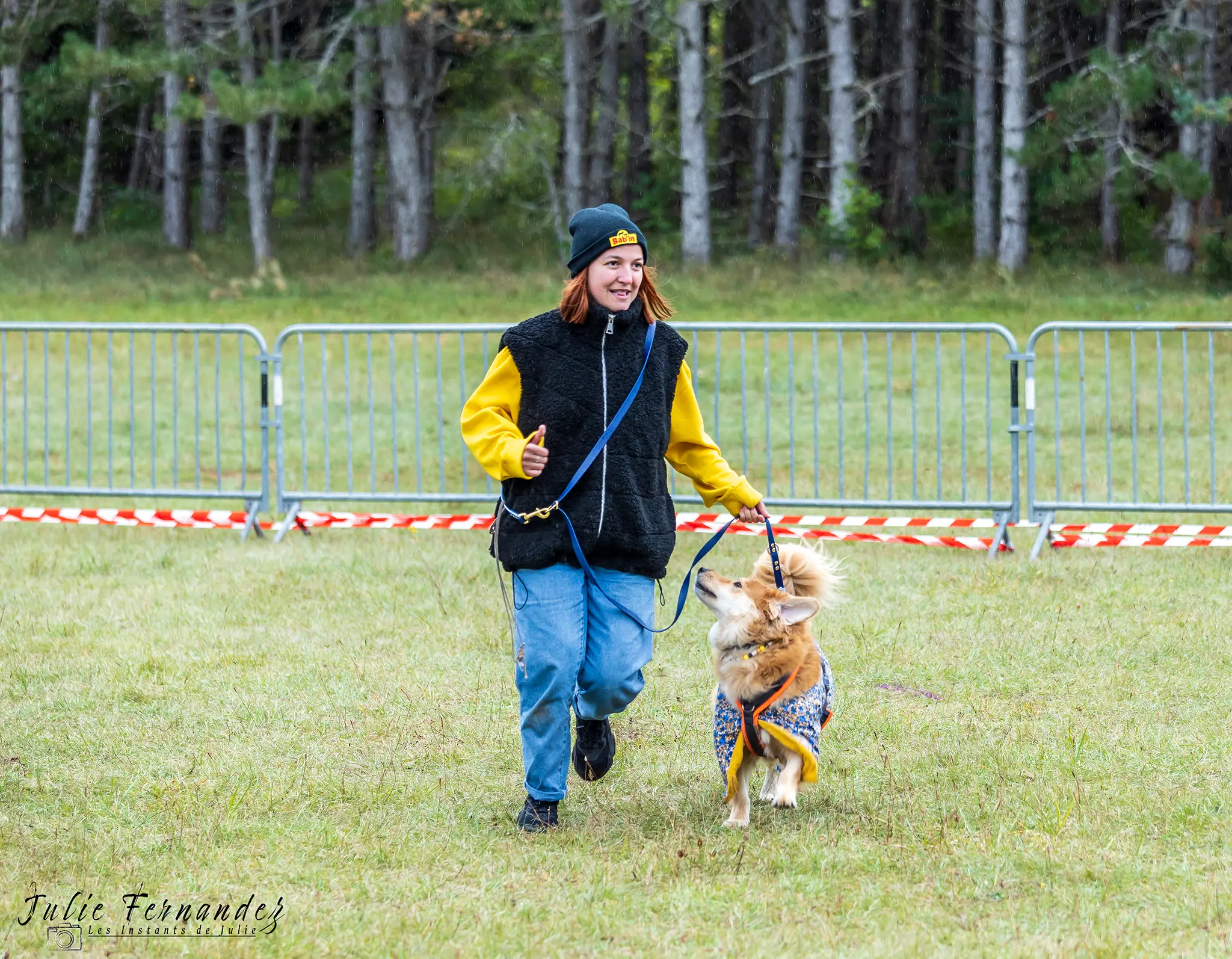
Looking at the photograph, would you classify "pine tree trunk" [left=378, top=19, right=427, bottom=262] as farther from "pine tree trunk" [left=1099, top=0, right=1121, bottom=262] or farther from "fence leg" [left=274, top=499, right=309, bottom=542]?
"fence leg" [left=274, top=499, right=309, bottom=542]

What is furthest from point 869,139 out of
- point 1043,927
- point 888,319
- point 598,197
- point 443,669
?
point 1043,927

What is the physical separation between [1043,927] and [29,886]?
272 centimetres

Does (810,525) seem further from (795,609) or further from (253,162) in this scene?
(253,162)

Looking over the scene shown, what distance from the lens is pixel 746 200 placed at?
41.2 m

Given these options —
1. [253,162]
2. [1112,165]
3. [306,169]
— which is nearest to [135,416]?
[253,162]

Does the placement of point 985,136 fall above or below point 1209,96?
below

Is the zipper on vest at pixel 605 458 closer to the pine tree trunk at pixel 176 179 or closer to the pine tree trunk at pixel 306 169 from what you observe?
the pine tree trunk at pixel 176 179

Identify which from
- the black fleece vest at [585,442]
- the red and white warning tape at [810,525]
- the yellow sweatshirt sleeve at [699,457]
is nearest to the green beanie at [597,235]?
the black fleece vest at [585,442]

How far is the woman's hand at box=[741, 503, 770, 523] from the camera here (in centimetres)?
490

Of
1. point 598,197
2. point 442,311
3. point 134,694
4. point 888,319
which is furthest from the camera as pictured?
point 598,197

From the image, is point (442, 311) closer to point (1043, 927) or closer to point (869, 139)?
point (869, 139)

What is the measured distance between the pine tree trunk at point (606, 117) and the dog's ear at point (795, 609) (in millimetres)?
28471

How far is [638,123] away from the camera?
3659 cm

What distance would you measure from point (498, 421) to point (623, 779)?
57.2 inches
